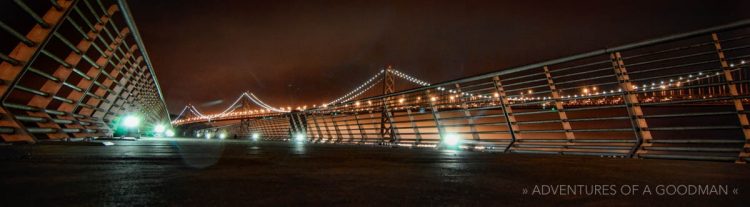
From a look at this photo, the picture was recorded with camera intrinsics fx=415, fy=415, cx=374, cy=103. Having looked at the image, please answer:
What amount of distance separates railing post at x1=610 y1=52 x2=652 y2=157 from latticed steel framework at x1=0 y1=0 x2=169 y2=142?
4.50m

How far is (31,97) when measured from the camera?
3832 millimetres

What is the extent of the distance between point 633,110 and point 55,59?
492cm

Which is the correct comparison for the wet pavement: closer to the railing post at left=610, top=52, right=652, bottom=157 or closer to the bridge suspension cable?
the railing post at left=610, top=52, right=652, bottom=157

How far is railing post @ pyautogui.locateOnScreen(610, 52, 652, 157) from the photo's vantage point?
3615mm

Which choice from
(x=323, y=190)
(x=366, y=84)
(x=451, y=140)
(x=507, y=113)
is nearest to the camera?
(x=323, y=190)

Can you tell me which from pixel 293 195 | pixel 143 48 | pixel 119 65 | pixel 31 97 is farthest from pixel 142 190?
pixel 143 48

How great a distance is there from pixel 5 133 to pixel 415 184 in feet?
11.0

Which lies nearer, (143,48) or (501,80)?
(501,80)

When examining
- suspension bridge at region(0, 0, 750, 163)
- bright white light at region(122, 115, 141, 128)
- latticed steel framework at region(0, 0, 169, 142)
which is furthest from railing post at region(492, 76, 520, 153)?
bright white light at region(122, 115, 141, 128)

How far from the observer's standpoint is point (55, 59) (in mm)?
3389

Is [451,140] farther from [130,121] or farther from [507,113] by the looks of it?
[130,121]

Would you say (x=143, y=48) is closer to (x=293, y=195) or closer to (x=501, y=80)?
(x=501, y=80)

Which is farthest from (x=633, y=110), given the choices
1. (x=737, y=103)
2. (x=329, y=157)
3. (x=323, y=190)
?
(x=323, y=190)

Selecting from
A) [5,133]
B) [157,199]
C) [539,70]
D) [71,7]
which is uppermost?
[71,7]
